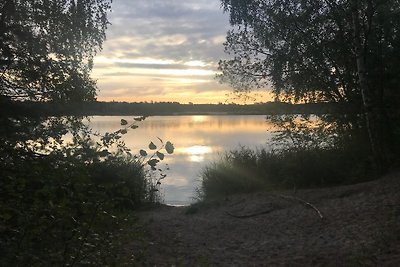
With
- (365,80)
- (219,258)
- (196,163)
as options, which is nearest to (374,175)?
(365,80)

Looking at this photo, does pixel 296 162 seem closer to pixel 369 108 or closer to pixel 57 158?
pixel 369 108

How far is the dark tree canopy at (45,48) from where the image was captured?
8.97m

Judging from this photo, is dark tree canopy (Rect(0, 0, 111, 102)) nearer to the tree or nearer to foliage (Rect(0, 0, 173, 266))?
foliage (Rect(0, 0, 173, 266))

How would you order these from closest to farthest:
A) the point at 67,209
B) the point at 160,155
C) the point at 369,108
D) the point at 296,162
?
the point at 160,155, the point at 67,209, the point at 369,108, the point at 296,162

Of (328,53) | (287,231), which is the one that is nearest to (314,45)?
(328,53)

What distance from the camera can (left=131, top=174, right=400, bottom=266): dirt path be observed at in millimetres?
6879

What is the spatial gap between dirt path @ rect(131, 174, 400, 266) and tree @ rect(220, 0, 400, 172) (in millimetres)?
2702

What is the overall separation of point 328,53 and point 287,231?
6692 mm

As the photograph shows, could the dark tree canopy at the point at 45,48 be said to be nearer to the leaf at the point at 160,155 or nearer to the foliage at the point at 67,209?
the foliage at the point at 67,209

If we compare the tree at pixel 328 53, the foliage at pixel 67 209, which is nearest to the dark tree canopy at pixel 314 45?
the tree at pixel 328 53

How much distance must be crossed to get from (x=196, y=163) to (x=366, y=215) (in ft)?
53.7

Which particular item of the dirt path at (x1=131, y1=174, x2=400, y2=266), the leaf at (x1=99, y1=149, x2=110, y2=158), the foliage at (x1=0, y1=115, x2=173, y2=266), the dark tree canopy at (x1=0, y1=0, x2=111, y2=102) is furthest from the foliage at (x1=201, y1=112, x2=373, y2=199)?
the leaf at (x1=99, y1=149, x2=110, y2=158)

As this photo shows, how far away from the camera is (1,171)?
5.09 meters

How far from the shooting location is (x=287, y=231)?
30.2 ft
